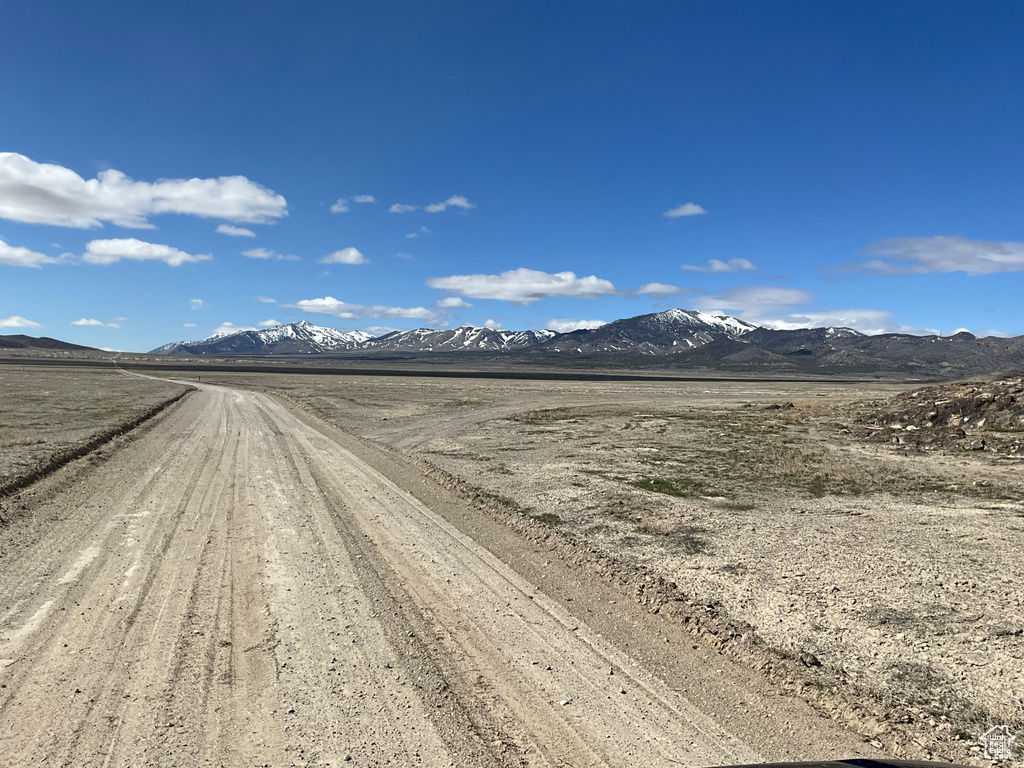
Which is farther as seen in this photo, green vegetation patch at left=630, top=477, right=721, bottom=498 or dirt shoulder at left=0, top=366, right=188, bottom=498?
dirt shoulder at left=0, top=366, right=188, bottom=498

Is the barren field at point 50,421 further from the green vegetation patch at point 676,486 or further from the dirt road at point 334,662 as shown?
the green vegetation patch at point 676,486

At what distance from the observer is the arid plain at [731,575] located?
5.59m

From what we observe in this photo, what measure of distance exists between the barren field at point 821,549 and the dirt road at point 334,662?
1.02m

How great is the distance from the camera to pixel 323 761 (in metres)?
4.83

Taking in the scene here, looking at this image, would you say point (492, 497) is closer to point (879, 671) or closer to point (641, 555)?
point (641, 555)

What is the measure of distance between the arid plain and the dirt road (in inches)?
2.3

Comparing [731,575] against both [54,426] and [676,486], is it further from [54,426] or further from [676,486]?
[54,426]

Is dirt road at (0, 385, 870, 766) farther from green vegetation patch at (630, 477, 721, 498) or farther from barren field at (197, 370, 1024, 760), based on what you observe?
green vegetation patch at (630, 477, 721, 498)

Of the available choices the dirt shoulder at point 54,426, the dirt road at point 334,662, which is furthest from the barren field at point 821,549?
the dirt shoulder at point 54,426

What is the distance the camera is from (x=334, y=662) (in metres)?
6.39

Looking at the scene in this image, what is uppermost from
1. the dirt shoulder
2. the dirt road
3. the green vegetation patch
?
the dirt shoulder

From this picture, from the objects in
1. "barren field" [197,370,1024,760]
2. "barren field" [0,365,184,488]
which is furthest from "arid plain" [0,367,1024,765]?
"barren field" [0,365,184,488]

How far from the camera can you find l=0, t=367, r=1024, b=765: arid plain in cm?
559

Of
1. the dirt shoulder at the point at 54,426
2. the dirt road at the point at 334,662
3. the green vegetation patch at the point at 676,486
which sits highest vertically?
the dirt shoulder at the point at 54,426
